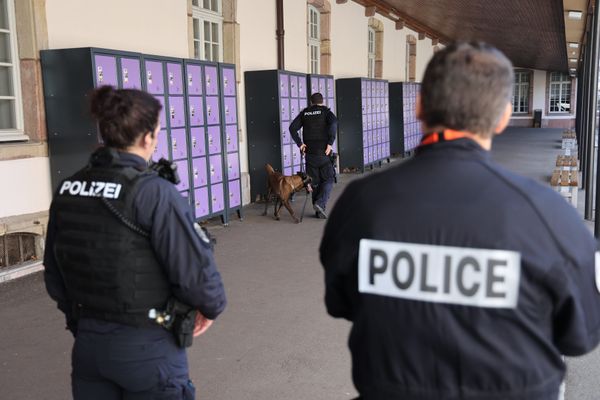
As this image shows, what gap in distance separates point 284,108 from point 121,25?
341 cm

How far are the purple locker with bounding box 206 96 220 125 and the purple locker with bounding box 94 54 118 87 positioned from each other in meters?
1.75

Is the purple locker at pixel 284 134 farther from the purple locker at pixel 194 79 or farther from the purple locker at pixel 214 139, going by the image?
the purple locker at pixel 194 79

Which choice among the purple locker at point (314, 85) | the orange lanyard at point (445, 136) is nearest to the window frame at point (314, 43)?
the purple locker at point (314, 85)

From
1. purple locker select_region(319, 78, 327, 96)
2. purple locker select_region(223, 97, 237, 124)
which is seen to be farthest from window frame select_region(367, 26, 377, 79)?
purple locker select_region(223, 97, 237, 124)

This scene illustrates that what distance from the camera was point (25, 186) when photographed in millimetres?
5883

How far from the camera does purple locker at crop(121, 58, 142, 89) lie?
20.6ft

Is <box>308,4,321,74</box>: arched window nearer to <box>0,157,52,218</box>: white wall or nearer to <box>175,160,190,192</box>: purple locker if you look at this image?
<box>175,160,190,192</box>: purple locker

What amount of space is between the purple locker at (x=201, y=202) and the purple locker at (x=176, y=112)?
85cm

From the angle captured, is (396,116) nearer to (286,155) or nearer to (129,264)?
(286,155)

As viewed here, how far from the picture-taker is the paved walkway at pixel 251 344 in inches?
137

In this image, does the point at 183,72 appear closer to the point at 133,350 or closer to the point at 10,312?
the point at 10,312

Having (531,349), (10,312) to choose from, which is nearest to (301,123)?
(10,312)

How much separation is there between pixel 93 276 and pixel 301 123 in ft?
22.1

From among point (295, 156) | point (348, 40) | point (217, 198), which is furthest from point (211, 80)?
point (348, 40)
